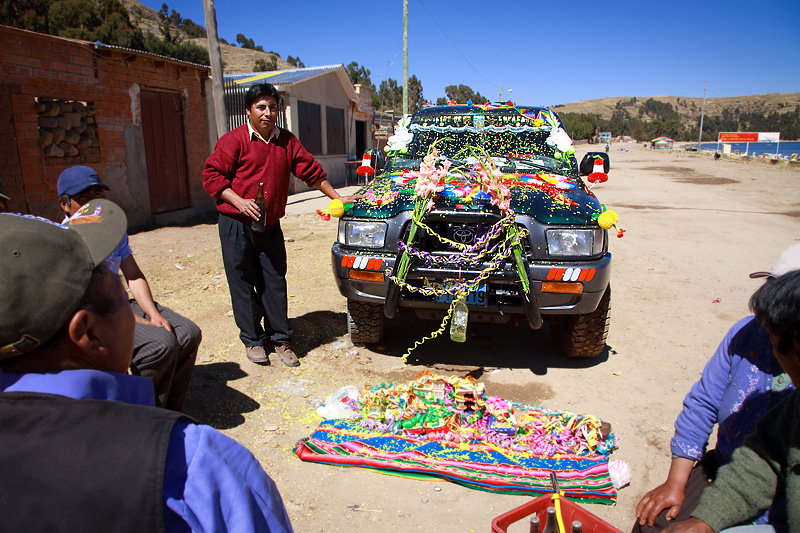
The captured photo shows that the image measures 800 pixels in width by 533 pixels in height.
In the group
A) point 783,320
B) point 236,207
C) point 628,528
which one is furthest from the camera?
point 236,207

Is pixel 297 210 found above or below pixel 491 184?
below

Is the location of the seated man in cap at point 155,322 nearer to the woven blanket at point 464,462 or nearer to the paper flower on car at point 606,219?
the woven blanket at point 464,462

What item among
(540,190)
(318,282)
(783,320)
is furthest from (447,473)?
(318,282)

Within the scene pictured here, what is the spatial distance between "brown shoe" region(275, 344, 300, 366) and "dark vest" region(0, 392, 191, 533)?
3.19 metres

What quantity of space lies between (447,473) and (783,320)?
1.80 metres

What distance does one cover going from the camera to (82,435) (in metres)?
0.78

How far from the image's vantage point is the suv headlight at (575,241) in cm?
344

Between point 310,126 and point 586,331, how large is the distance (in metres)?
14.9

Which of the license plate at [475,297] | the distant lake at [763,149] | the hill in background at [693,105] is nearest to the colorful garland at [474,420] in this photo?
the license plate at [475,297]

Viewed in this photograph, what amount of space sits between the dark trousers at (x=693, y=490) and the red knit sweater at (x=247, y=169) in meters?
2.91

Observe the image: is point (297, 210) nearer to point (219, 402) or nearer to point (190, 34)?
point (219, 402)

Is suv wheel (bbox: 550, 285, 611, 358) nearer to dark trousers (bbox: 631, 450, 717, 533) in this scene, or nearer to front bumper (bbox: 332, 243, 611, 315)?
front bumper (bbox: 332, 243, 611, 315)

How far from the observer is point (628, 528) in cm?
235

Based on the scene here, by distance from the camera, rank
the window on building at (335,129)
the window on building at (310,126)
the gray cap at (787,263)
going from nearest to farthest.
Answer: the gray cap at (787,263) → the window on building at (310,126) → the window on building at (335,129)
